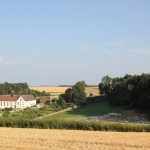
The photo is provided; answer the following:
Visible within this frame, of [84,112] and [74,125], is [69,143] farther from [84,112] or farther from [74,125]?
[84,112]

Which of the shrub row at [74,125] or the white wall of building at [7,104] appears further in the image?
the white wall of building at [7,104]

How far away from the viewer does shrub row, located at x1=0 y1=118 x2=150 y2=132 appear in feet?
128

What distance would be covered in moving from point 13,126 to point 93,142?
17.4 metres

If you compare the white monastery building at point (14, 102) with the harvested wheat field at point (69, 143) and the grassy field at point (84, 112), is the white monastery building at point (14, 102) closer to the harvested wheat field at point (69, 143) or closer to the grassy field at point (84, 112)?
the grassy field at point (84, 112)

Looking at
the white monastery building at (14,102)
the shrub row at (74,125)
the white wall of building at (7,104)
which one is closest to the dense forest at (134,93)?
the white monastery building at (14,102)

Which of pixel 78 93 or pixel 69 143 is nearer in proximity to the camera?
pixel 69 143

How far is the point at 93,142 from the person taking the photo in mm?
27641

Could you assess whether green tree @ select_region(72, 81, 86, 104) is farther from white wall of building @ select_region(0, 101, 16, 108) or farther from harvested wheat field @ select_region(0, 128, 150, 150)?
harvested wheat field @ select_region(0, 128, 150, 150)

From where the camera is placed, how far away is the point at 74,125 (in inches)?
1620

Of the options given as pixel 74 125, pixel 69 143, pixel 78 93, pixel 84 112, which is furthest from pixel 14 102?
pixel 69 143

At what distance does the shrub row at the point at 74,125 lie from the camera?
38906mm

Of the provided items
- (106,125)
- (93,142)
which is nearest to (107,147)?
(93,142)

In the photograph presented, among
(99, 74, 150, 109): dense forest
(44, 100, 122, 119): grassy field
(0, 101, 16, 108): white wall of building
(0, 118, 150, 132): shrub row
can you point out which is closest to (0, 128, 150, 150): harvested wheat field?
(0, 118, 150, 132): shrub row

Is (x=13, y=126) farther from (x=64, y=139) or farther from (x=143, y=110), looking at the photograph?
(x=143, y=110)
